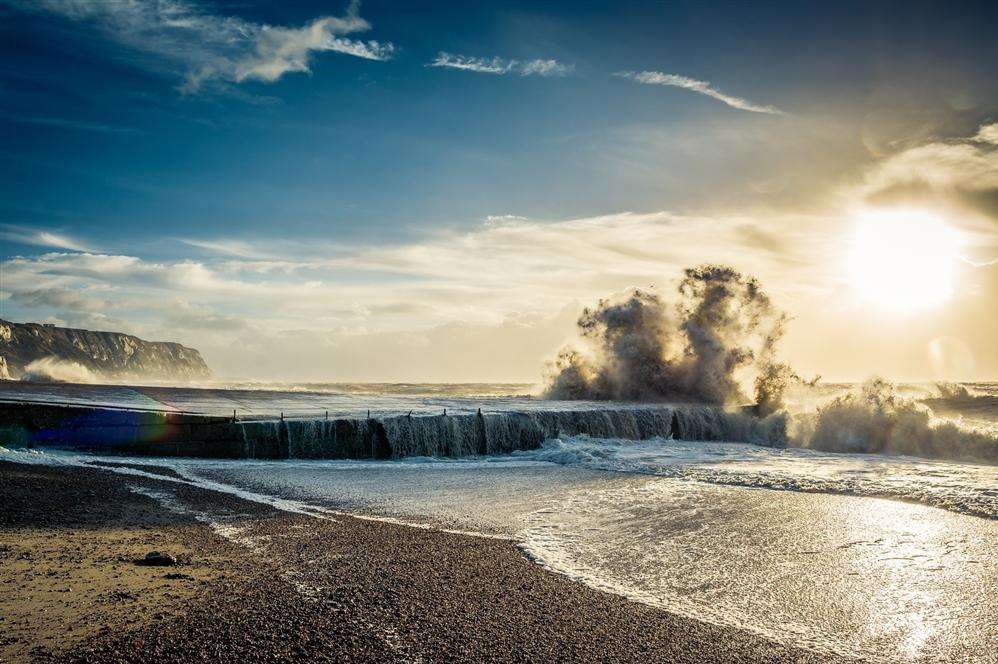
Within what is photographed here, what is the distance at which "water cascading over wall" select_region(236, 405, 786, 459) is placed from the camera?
53.2ft

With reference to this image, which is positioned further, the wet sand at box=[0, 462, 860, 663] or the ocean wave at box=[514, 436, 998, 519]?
the ocean wave at box=[514, 436, 998, 519]

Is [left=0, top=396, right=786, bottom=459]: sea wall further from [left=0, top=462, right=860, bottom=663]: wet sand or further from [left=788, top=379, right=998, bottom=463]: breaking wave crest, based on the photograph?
[left=0, top=462, right=860, bottom=663]: wet sand

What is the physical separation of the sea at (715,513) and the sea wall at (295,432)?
169mm

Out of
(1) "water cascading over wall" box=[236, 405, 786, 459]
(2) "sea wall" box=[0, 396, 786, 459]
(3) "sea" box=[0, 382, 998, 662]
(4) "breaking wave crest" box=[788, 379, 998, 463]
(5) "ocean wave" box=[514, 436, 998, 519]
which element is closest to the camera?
(3) "sea" box=[0, 382, 998, 662]

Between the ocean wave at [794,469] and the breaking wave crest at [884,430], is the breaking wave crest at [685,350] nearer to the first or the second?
the breaking wave crest at [884,430]

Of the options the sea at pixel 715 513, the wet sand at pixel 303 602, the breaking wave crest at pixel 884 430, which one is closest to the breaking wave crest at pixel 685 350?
the breaking wave crest at pixel 884 430

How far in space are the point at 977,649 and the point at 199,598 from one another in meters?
5.53

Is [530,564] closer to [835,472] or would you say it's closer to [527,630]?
[527,630]

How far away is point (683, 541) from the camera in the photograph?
26.0ft

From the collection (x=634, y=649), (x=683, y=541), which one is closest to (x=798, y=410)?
(x=683, y=541)

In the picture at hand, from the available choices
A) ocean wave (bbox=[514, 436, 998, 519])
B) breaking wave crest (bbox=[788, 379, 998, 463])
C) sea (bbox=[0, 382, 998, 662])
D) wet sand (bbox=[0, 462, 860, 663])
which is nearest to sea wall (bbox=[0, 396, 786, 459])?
sea (bbox=[0, 382, 998, 662])

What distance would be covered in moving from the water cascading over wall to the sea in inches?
5.3

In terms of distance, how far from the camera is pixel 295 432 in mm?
16375

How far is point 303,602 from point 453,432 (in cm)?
1303
